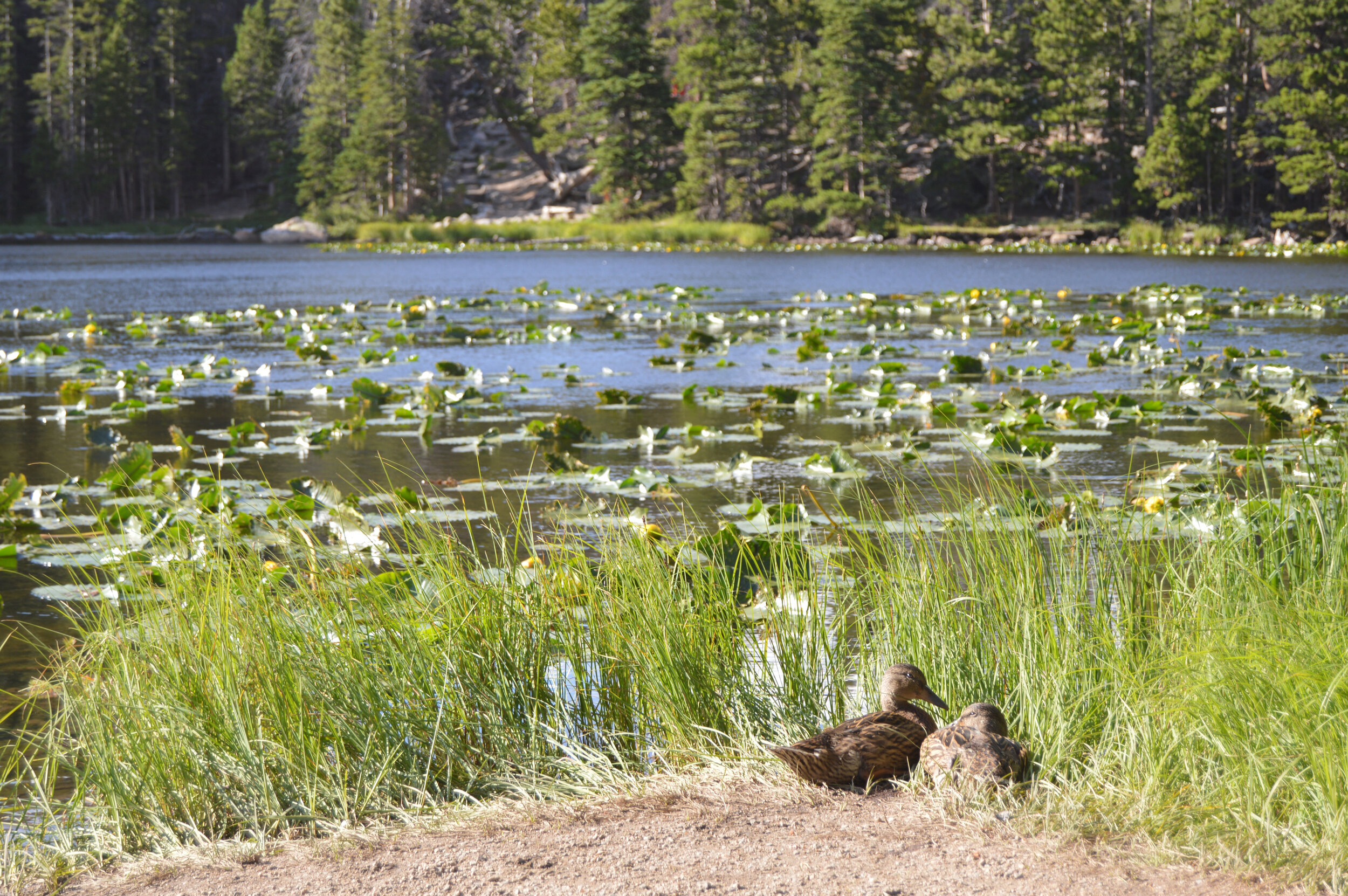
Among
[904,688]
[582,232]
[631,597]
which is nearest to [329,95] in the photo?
[582,232]

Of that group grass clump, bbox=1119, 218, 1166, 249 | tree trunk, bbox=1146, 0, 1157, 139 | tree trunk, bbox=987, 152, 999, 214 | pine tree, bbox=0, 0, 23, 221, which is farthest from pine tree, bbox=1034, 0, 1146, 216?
pine tree, bbox=0, 0, 23, 221

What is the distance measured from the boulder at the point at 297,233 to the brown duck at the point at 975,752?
48.5m

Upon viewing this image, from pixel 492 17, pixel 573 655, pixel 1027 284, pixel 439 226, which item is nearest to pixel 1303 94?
pixel 1027 284

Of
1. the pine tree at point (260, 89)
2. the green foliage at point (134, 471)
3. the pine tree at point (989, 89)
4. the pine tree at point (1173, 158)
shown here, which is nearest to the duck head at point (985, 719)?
the green foliage at point (134, 471)

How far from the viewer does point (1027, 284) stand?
64.5 ft

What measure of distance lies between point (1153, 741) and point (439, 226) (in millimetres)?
43904

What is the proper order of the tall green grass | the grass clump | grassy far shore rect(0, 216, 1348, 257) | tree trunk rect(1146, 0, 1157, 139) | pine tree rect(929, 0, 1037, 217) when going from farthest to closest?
1. the tall green grass
2. pine tree rect(929, 0, 1037, 217)
3. tree trunk rect(1146, 0, 1157, 139)
4. the grass clump
5. grassy far shore rect(0, 216, 1348, 257)

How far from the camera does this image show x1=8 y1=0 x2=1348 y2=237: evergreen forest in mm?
36969

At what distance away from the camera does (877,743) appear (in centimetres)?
254

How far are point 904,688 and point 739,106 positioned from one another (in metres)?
40.8

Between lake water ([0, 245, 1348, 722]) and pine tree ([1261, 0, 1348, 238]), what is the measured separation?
Result: 15288 millimetres

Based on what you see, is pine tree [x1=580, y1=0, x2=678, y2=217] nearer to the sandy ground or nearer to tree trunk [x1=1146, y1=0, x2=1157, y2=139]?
tree trunk [x1=1146, y1=0, x2=1157, y2=139]

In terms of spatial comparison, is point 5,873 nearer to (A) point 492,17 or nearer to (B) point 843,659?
(B) point 843,659

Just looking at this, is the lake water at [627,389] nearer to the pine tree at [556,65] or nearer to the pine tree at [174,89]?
the pine tree at [556,65]
